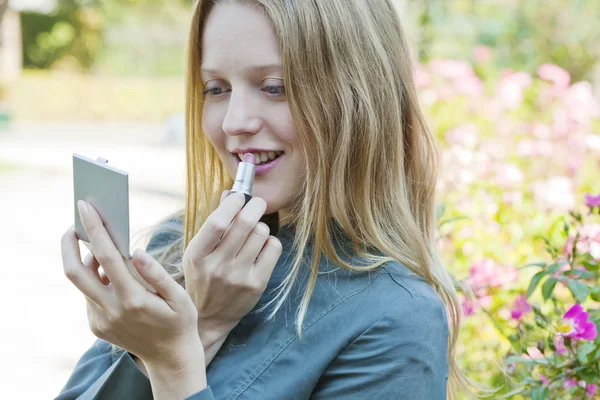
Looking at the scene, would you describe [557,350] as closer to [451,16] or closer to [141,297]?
[141,297]

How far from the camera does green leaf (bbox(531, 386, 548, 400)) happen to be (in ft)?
5.19

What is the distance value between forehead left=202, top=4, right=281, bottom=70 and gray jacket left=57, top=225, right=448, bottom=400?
384 mm

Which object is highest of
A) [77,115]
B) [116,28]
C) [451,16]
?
[451,16]

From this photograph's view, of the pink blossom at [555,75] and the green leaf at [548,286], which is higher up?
the pink blossom at [555,75]

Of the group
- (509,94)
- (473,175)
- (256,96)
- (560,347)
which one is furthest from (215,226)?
(509,94)

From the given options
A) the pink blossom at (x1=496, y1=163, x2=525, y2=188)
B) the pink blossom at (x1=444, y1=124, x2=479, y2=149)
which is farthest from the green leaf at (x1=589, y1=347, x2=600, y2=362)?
the pink blossom at (x1=444, y1=124, x2=479, y2=149)

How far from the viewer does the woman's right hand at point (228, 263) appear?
1.30 meters

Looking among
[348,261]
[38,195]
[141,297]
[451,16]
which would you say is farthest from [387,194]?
[38,195]

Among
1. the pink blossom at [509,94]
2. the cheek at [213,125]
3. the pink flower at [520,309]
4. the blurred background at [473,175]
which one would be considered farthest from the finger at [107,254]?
the pink blossom at [509,94]

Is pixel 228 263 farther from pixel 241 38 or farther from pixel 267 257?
pixel 241 38

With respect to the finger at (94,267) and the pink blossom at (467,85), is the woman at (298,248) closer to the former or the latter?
the finger at (94,267)

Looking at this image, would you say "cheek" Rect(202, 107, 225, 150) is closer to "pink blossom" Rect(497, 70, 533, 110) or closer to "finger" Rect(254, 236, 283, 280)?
"finger" Rect(254, 236, 283, 280)

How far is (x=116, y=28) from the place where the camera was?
74.2ft

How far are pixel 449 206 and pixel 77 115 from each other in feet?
57.3
